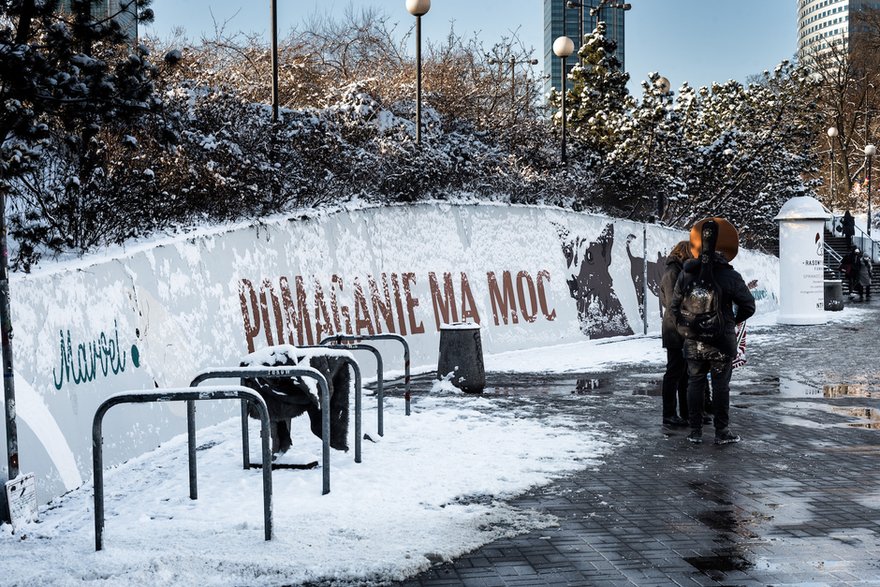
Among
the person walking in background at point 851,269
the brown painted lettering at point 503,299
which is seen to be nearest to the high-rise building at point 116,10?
the brown painted lettering at point 503,299

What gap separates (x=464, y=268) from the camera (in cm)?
1666

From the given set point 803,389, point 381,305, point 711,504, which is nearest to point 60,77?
point 711,504

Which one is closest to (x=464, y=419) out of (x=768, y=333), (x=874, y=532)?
(x=874, y=532)

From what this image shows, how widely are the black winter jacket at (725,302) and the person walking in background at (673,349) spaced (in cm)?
40

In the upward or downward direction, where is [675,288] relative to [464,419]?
upward

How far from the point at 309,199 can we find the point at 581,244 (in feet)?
20.9

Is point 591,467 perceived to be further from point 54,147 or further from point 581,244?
point 581,244

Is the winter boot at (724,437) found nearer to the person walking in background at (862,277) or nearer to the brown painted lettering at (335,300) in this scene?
the brown painted lettering at (335,300)

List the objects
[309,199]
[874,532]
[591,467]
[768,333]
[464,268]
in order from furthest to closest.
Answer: [768,333]
[464,268]
[309,199]
[591,467]
[874,532]

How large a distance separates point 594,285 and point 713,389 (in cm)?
1044

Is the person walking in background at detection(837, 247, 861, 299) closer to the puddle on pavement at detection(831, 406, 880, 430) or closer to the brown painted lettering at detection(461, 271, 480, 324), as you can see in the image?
the brown painted lettering at detection(461, 271, 480, 324)

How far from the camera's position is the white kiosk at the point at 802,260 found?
75.2 feet

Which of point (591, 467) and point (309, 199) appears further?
point (309, 199)

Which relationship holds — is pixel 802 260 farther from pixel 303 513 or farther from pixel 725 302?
pixel 303 513
